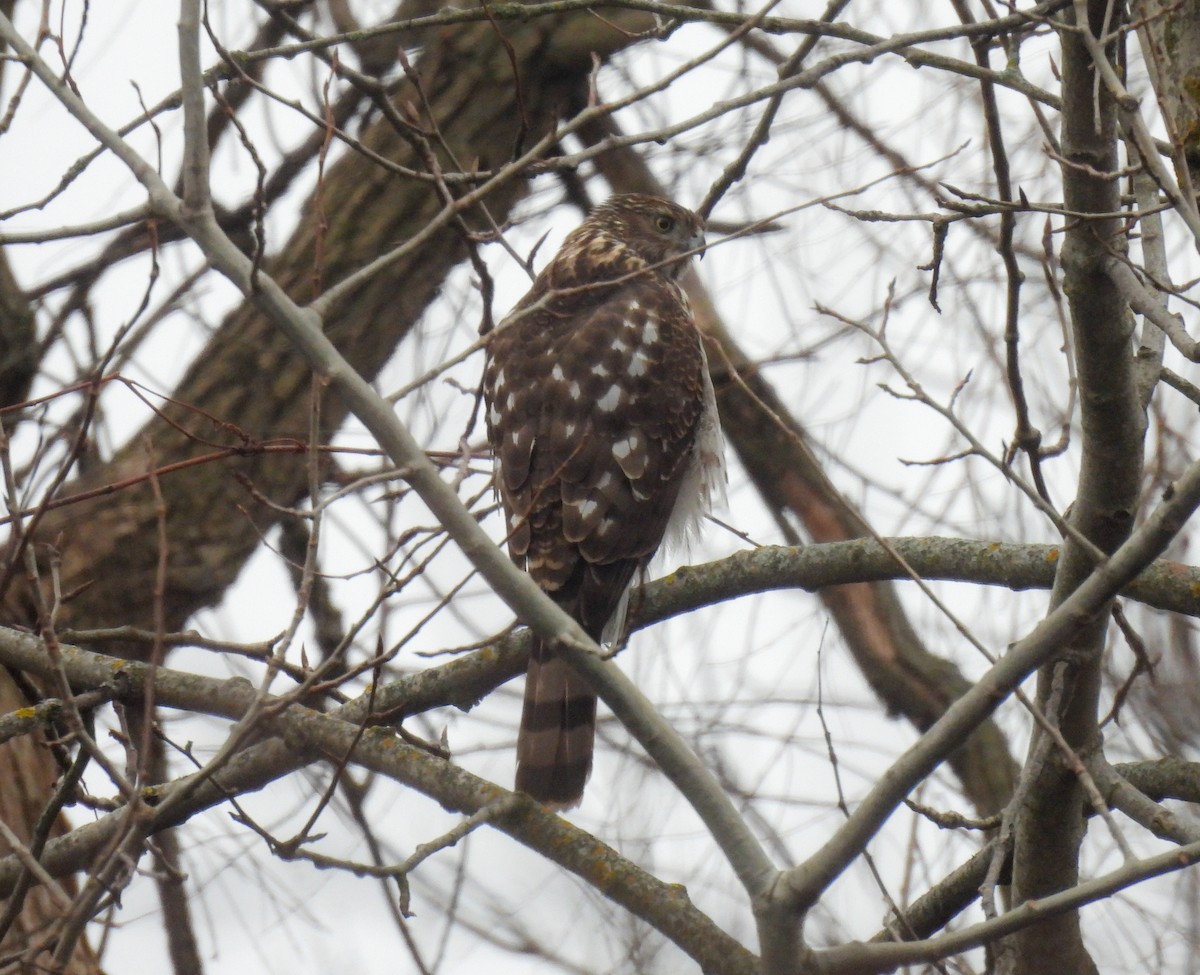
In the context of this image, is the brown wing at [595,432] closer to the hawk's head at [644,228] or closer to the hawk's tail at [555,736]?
the hawk's tail at [555,736]

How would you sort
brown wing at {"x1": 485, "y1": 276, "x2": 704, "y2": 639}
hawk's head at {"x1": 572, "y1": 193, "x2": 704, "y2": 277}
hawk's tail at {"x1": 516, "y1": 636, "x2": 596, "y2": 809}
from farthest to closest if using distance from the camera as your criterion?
hawk's head at {"x1": 572, "y1": 193, "x2": 704, "y2": 277} → brown wing at {"x1": 485, "y1": 276, "x2": 704, "y2": 639} → hawk's tail at {"x1": 516, "y1": 636, "x2": 596, "y2": 809}

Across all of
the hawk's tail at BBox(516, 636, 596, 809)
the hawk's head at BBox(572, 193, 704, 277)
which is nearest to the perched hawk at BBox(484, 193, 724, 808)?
the hawk's tail at BBox(516, 636, 596, 809)

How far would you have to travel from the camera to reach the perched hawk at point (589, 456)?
12.5 ft

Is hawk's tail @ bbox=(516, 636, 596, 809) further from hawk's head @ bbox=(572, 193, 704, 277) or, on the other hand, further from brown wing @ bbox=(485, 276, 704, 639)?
hawk's head @ bbox=(572, 193, 704, 277)

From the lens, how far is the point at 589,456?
420cm

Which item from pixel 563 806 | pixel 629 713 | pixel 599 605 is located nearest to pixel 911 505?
pixel 599 605

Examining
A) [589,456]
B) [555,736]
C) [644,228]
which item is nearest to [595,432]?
[589,456]

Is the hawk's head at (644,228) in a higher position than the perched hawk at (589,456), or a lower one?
higher

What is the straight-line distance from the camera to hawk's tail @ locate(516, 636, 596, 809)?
12.4ft

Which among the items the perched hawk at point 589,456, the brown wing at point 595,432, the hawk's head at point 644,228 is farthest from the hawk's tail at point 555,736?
the hawk's head at point 644,228

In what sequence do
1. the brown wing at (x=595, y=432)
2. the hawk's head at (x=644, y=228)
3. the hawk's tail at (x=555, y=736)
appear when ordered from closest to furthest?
the hawk's tail at (x=555, y=736) → the brown wing at (x=595, y=432) → the hawk's head at (x=644, y=228)

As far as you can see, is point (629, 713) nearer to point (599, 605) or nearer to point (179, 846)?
point (599, 605)

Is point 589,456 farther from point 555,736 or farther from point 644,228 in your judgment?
point 644,228

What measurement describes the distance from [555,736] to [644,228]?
7.13 feet
